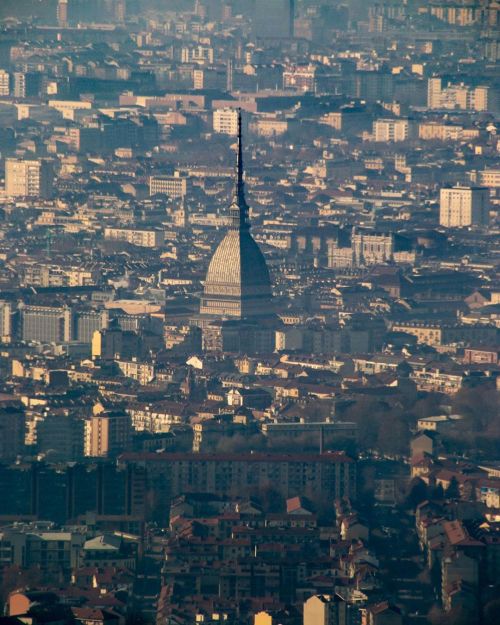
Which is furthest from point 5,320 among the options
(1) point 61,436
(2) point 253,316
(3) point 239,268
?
(1) point 61,436

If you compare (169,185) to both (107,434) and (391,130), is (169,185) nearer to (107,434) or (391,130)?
(391,130)

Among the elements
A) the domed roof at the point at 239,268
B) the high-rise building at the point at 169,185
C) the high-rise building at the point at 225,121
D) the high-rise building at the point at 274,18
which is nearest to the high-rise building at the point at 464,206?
the high-rise building at the point at 169,185

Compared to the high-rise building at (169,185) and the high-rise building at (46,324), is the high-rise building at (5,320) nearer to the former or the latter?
the high-rise building at (46,324)

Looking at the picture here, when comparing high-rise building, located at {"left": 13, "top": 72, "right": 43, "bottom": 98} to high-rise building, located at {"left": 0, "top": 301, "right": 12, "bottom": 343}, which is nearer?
high-rise building, located at {"left": 0, "top": 301, "right": 12, "bottom": 343}

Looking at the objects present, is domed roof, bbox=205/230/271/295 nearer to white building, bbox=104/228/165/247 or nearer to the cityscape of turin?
the cityscape of turin

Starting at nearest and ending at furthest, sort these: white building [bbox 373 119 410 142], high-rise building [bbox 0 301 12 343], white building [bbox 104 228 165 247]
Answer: high-rise building [bbox 0 301 12 343] < white building [bbox 104 228 165 247] < white building [bbox 373 119 410 142]

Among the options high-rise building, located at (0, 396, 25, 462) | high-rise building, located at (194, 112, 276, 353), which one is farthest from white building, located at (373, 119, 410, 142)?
high-rise building, located at (0, 396, 25, 462)
